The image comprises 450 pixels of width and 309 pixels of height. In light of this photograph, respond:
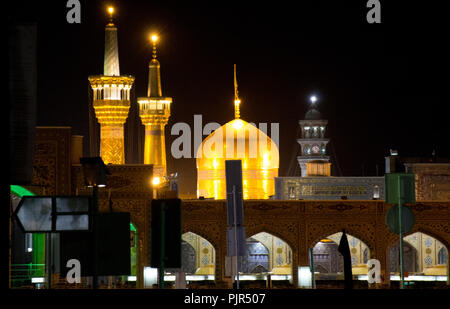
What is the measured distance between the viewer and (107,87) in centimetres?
2400

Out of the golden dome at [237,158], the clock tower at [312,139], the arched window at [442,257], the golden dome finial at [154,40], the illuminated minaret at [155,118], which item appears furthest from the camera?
the clock tower at [312,139]

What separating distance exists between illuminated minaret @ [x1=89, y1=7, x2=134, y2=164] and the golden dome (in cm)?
557

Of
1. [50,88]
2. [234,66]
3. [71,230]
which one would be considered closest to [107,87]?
[50,88]

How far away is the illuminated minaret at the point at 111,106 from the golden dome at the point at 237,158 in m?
5.57

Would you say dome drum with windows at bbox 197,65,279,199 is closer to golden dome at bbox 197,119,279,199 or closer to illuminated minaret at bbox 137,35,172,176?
golden dome at bbox 197,119,279,199

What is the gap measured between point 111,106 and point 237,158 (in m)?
6.21

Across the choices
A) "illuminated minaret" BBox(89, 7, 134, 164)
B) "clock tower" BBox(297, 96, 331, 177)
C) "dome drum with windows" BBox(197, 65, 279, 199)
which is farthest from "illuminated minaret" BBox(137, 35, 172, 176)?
"clock tower" BBox(297, 96, 331, 177)

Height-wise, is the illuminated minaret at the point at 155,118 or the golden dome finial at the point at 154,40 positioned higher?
the golden dome finial at the point at 154,40

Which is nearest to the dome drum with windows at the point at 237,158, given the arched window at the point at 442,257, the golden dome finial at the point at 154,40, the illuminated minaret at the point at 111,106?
the golden dome finial at the point at 154,40

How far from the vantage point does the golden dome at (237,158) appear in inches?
1141

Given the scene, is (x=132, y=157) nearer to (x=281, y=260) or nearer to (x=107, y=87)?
(x=107, y=87)

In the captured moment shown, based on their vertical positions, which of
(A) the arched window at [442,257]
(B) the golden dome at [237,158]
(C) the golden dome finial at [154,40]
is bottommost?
(A) the arched window at [442,257]

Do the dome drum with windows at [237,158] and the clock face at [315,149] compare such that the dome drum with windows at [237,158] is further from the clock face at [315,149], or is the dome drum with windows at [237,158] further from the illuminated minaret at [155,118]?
the clock face at [315,149]

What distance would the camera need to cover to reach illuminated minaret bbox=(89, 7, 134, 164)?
23.5 m
